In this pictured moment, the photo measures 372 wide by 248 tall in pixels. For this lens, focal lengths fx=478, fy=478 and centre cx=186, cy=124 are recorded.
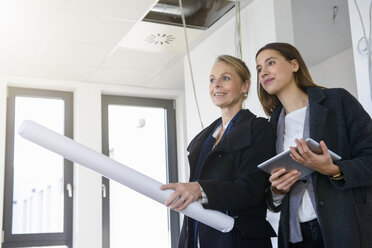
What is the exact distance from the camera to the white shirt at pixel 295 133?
1430mm

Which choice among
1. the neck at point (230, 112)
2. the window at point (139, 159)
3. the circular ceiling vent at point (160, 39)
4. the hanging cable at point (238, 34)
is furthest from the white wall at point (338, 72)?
the neck at point (230, 112)

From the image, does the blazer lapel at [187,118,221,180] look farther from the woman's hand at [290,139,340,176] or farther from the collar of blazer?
the woman's hand at [290,139,340,176]

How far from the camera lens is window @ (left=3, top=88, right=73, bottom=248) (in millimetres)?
4367

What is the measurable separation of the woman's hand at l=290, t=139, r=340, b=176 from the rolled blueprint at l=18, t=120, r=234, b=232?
26cm

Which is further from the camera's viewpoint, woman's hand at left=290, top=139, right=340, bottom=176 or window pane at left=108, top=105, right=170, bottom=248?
window pane at left=108, top=105, right=170, bottom=248

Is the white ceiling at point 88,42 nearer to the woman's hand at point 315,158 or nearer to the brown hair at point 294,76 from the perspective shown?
the brown hair at point 294,76

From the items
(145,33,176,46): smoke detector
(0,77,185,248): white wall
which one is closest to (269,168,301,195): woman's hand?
(145,33,176,46): smoke detector

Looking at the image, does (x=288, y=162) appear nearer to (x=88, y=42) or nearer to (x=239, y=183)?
(x=239, y=183)

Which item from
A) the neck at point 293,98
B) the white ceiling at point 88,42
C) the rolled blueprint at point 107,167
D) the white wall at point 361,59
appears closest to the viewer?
the rolled blueprint at point 107,167

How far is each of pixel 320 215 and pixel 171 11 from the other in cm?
Result: 239

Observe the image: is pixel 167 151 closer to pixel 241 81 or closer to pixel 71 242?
pixel 71 242

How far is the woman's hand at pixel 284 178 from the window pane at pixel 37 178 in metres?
3.53

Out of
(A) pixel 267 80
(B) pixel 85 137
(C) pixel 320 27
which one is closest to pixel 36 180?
(B) pixel 85 137

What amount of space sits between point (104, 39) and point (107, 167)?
268 centimetres
